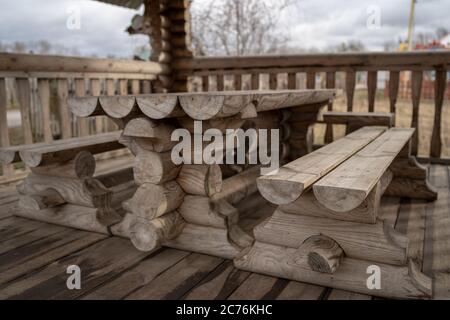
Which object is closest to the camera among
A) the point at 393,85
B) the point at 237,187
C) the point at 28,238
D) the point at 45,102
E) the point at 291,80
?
the point at 28,238

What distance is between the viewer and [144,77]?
202 inches

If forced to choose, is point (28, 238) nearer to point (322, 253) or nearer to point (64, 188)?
point (64, 188)

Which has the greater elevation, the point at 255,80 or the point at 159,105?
the point at 255,80

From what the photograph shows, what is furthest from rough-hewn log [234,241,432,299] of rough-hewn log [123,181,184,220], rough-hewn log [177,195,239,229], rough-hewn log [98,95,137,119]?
rough-hewn log [98,95,137,119]

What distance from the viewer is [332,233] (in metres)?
1.86

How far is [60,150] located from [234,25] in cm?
768

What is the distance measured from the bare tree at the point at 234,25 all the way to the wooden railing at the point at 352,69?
4352 mm

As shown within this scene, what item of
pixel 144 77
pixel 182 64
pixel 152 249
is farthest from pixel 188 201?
pixel 182 64

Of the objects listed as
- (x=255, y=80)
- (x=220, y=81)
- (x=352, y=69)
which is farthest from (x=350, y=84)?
(x=220, y=81)

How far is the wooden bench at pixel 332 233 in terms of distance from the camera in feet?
5.32

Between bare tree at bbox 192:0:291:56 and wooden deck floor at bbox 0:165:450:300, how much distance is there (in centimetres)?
753

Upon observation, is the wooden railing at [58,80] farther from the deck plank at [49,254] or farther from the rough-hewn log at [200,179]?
the rough-hewn log at [200,179]

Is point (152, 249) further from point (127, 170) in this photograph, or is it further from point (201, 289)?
point (127, 170)
